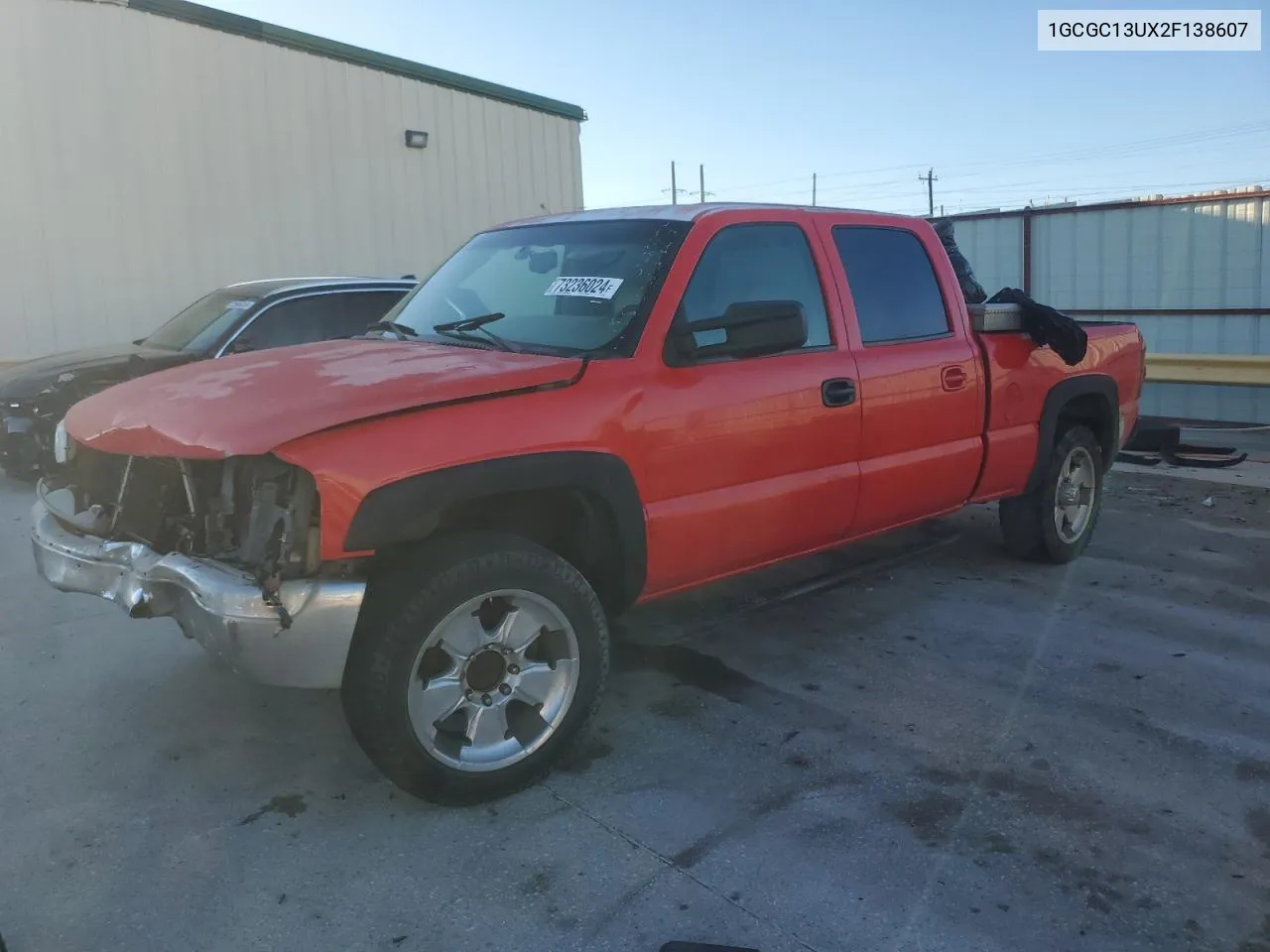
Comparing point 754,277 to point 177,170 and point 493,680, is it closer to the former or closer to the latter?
point 493,680

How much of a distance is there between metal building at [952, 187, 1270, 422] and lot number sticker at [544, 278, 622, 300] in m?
10.1

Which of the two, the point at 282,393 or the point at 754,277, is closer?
the point at 282,393

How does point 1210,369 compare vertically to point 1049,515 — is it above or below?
above

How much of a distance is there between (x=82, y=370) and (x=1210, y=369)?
11501mm

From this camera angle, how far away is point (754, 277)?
13.3 feet

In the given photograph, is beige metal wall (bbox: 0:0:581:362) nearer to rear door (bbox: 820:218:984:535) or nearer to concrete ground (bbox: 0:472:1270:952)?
concrete ground (bbox: 0:472:1270:952)

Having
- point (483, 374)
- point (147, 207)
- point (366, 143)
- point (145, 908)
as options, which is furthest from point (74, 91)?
point (145, 908)

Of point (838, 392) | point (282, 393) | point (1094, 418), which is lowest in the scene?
point (1094, 418)

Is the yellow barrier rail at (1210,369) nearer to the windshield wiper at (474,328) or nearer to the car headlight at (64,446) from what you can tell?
the windshield wiper at (474,328)

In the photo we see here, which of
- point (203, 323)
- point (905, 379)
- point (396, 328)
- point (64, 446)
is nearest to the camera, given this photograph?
point (64, 446)

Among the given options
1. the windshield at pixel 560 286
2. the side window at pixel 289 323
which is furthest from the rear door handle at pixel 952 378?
the side window at pixel 289 323

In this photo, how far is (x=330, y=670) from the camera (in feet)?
9.37

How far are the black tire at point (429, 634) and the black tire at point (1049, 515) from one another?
3.28m

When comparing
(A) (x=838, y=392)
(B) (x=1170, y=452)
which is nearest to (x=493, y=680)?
(A) (x=838, y=392)
